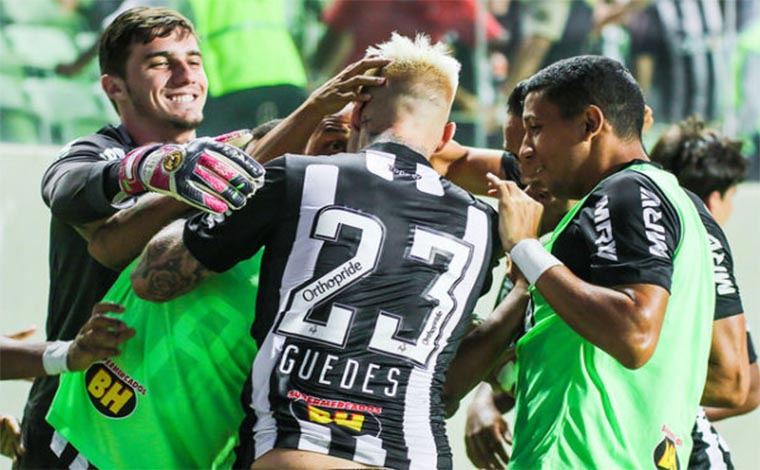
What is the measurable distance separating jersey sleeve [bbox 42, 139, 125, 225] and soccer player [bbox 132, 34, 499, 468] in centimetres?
24

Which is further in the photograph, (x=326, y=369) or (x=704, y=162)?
(x=704, y=162)

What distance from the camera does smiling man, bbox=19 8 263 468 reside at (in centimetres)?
284

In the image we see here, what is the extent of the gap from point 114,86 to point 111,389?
1177mm

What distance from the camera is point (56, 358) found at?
3.26m

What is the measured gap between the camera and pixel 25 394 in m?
5.62

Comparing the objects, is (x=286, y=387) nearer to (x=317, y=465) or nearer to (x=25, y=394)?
(x=317, y=465)

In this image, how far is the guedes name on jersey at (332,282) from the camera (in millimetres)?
2830

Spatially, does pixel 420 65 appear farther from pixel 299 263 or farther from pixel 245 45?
pixel 245 45

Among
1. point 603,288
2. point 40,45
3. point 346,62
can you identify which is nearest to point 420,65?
point 603,288

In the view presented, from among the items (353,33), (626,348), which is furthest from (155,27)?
(353,33)

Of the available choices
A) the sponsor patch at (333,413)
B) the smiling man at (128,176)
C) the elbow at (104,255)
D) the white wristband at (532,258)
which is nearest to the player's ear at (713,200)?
the white wristband at (532,258)

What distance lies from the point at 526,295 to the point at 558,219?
0.81 m

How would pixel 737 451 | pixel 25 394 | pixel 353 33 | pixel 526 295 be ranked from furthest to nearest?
pixel 353 33 < pixel 737 451 < pixel 25 394 < pixel 526 295

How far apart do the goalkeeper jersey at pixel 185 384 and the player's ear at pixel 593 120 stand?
0.95 meters
